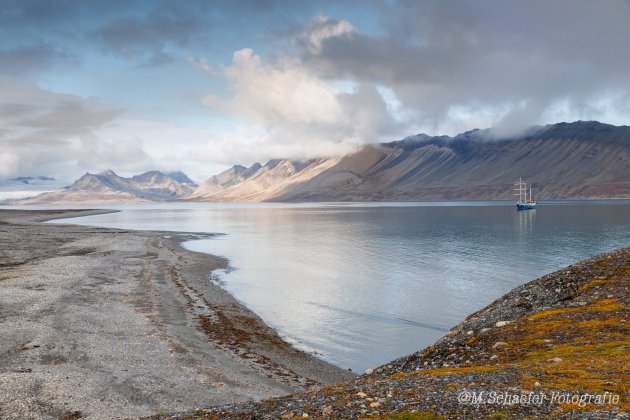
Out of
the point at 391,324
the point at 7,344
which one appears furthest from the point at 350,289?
the point at 7,344

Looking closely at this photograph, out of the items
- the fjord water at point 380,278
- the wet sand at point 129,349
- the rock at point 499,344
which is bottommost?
the fjord water at point 380,278

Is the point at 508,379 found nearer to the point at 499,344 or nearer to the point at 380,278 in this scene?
the point at 499,344

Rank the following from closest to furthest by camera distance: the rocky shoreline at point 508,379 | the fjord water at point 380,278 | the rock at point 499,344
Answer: the rocky shoreline at point 508,379 < the rock at point 499,344 < the fjord water at point 380,278

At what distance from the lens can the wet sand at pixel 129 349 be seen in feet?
62.0

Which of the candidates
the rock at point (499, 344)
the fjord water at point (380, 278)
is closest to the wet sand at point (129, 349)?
the fjord water at point (380, 278)

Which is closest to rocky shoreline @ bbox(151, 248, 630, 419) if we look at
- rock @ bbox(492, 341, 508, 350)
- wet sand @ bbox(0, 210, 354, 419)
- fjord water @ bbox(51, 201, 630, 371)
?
rock @ bbox(492, 341, 508, 350)

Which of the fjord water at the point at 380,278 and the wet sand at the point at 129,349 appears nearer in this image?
the wet sand at the point at 129,349

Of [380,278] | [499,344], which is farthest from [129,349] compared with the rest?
[380,278]

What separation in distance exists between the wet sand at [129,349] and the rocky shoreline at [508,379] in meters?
5.95

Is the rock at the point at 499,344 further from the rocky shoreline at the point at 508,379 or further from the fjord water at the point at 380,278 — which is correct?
the fjord water at the point at 380,278

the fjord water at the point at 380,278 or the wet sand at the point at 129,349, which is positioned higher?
the wet sand at the point at 129,349

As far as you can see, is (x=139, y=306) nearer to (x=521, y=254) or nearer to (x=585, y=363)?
(x=585, y=363)

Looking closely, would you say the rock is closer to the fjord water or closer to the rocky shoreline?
the rocky shoreline

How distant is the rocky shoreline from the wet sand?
595 centimetres
